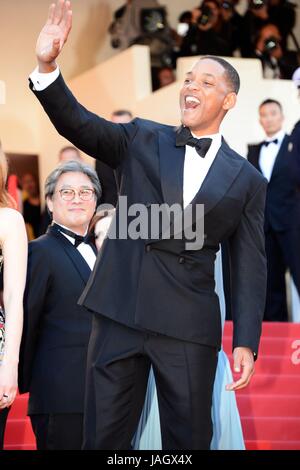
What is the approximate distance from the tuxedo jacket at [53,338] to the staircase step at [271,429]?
6.66 feet

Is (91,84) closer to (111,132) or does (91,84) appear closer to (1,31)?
(1,31)

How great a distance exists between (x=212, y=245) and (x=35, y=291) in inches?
43.4

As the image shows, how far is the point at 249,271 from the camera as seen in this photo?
384 centimetres

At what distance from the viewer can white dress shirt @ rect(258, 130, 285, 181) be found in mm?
8789

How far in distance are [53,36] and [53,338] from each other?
164 centimetres

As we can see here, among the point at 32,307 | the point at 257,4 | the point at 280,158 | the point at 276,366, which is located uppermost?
the point at 257,4

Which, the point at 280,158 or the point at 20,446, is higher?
the point at 280,158

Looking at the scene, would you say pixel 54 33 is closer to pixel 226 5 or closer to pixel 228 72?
pixel 228 72

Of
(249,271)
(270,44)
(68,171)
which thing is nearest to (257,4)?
(270,44)

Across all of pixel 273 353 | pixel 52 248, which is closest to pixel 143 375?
pixel 52 248

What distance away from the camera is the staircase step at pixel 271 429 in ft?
20.3

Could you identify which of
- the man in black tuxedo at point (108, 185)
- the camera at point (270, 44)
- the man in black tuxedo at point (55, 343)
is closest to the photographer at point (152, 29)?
the camera at point (270, 44)

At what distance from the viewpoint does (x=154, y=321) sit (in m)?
3.52

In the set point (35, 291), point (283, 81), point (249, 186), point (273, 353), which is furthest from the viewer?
point (283, 81)
